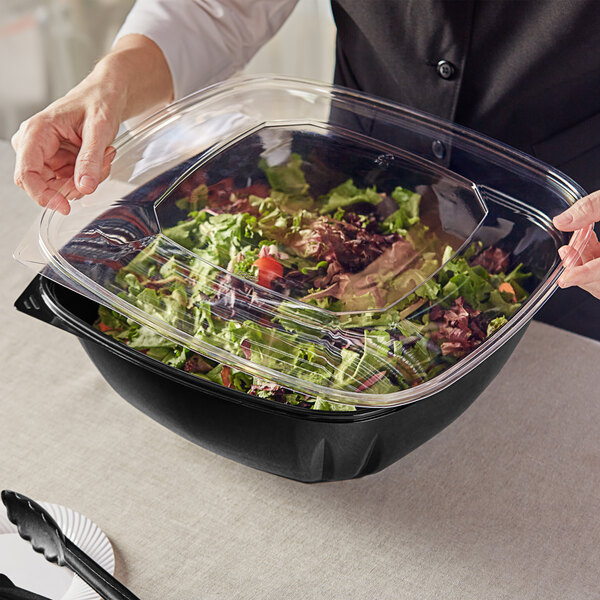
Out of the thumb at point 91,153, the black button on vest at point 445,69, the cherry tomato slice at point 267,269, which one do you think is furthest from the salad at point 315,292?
the black button on vest at point 445,69

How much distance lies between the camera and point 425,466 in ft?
2.76

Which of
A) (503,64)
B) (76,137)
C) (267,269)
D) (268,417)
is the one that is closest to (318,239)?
(267,269)

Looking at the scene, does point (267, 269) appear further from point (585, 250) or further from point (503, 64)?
point (503, 64)

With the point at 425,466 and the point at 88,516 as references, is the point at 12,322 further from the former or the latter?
the point at 425,466

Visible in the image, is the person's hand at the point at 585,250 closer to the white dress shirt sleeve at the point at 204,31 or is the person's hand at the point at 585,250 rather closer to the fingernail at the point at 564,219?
the fingernail at the point at 564,219

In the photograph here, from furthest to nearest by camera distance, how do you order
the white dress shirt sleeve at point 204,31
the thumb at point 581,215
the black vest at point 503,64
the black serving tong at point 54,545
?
the white dress shirt sleeve at point 204,31, the black vest at point 503,64, the thumb at point 581,215, the black serving tong at point 54,545

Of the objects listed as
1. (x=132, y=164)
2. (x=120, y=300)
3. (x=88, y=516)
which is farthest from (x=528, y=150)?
(x=88, y=516)

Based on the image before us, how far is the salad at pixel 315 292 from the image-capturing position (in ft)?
2.28

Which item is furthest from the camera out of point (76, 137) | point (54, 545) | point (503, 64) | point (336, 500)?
point (503, 64)

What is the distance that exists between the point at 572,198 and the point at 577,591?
44cm

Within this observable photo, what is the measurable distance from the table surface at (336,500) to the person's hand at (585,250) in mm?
237

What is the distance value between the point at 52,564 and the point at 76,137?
0.52 m

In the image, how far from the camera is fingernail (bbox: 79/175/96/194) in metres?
0.81

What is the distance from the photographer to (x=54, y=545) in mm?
672
